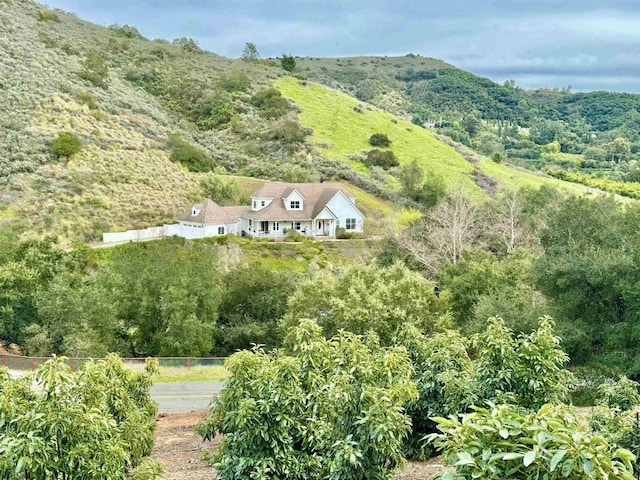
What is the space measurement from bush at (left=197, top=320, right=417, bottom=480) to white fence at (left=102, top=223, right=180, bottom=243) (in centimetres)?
3540

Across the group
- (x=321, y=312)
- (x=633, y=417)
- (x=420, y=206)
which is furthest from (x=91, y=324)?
(x=420, y=206)

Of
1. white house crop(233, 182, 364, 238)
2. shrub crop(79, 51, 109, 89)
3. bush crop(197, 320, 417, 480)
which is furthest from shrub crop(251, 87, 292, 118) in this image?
bush crop(197, 320, 417, 480)

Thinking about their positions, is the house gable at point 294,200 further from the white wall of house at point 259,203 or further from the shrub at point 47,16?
the shrub at point 47,16

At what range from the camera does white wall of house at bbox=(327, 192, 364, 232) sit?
2014 inches

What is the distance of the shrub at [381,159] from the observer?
228 feet

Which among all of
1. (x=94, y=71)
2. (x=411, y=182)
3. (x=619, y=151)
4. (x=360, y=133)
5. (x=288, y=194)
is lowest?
(x=288, y=194)

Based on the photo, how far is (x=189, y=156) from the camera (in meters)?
58.0

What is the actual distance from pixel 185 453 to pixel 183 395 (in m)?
A: 7.32

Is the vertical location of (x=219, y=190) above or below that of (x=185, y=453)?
above

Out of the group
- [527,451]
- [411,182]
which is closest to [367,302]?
[527,451]

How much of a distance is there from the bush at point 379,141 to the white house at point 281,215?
22.1 metres

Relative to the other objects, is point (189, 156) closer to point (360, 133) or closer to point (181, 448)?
point (360, 133)

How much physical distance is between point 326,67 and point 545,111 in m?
70.4

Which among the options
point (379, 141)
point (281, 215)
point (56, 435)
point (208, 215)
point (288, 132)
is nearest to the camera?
point (56, 435)
